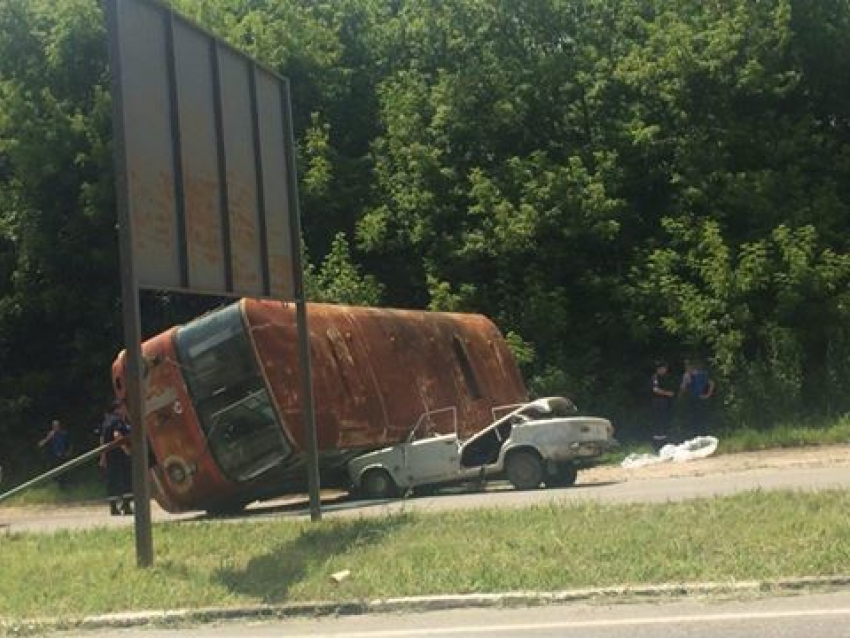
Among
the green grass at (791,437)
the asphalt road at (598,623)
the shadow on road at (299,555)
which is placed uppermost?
the shadow on road at (299,555)

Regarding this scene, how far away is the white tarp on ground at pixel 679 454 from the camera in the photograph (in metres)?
20.6

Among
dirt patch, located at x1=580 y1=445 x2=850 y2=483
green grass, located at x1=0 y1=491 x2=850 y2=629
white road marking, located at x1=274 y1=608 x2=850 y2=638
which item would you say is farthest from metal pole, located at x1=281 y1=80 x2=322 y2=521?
dirt patch, located at x1=580 y1=445 x2=850 y2=483

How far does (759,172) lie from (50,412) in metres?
17.5

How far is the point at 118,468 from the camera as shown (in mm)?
20500

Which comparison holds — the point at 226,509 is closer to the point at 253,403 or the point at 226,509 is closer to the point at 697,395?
the point at 253,403

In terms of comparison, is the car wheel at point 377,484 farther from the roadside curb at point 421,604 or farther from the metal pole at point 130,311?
the roadside curb at point 421,604

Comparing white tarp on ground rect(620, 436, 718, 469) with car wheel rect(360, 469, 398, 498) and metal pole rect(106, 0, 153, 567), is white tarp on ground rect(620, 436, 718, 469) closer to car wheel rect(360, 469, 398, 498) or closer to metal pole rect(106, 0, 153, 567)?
car wheel rect(360, 469, 398, 498)

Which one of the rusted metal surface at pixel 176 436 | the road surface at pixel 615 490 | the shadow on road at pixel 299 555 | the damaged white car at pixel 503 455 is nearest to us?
the shadow on road at pixel 299 555

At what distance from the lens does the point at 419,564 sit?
9.45 meters

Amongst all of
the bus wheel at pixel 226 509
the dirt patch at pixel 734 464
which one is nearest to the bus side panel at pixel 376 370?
the bus wheel at pixel 226 509

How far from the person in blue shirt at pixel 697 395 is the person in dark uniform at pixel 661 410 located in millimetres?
365

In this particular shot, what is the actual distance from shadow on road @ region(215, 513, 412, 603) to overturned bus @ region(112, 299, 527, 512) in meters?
4.47

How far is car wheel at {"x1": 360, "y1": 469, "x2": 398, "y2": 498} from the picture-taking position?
1805 centimetres

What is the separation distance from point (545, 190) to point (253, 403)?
11.1m
